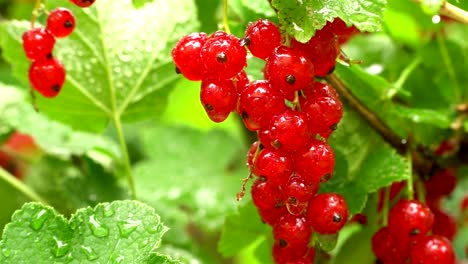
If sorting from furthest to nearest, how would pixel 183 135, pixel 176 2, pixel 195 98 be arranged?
1. pixel 195 98
2. pixel 183 135
3. pixel 176 2

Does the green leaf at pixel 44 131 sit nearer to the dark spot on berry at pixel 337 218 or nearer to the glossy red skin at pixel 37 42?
the glossy red skin at pixel 37 42

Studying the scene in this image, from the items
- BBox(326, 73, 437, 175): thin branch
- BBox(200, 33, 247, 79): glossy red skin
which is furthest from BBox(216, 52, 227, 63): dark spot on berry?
BBox(326, 73, 437, 175): thin branch

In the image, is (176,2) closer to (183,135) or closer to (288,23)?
(288,23)

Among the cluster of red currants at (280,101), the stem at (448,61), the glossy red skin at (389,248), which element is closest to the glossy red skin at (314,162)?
the cluster of red currants at (280,101)

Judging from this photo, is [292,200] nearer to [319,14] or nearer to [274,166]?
[274,166]

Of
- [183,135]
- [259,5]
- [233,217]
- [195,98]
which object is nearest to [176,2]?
[259,5]

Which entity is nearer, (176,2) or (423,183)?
(423,183)

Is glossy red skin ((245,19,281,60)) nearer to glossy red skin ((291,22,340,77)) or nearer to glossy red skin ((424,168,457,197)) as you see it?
A: glossy red skin ((291,22,340,77))
